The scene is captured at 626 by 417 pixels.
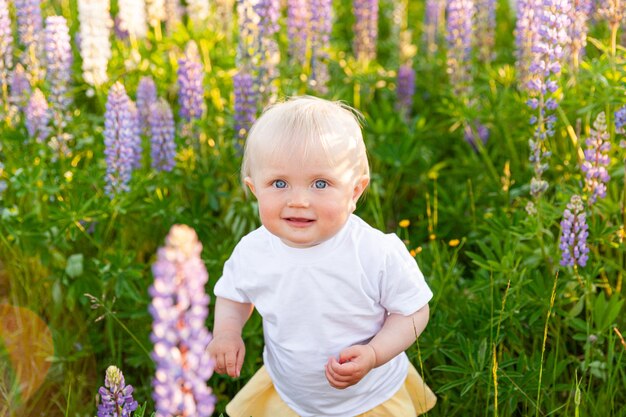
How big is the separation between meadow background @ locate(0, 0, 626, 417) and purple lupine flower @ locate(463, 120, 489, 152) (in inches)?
0.4

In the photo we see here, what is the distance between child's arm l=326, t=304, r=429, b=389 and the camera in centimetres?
212

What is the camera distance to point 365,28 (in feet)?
16.1

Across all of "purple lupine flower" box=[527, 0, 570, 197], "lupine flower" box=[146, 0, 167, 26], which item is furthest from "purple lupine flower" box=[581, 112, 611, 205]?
"lupine flower" box=[146, 0, 167, 26]

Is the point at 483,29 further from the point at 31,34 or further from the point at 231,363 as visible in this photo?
the point at 231,363

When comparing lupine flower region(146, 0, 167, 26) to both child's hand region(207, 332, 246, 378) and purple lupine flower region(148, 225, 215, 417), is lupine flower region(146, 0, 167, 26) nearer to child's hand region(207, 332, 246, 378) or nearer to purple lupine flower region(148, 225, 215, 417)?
child's hand region(207, 332, 246, 378)

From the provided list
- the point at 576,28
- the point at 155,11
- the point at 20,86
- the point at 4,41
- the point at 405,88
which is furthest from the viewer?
the point at 155,11

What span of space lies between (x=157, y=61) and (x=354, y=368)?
10.0ft

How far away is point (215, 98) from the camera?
4410mm

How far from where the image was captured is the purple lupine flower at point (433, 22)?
5.62m

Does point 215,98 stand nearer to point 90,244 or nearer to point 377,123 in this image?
point 377,123

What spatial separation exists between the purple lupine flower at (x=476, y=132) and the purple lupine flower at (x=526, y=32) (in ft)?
1.02

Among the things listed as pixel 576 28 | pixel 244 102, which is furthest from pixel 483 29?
pixel 244 102

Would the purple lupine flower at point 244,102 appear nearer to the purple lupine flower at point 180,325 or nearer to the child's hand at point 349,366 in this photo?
the child's hand at point 349,366

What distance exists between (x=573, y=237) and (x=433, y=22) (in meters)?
3.15
